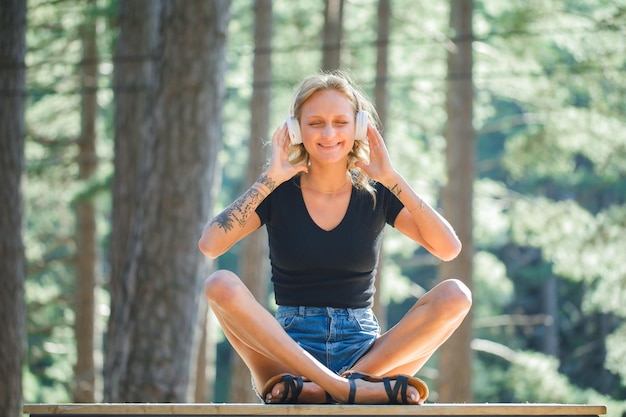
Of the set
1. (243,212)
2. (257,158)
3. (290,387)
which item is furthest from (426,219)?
(257,158)

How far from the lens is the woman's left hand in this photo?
4426mm

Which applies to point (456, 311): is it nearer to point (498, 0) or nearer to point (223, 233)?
point (223, 233)

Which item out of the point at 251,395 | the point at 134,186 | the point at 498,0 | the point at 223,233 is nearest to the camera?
the point at 223,233

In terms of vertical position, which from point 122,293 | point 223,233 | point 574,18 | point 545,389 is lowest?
point 545,389

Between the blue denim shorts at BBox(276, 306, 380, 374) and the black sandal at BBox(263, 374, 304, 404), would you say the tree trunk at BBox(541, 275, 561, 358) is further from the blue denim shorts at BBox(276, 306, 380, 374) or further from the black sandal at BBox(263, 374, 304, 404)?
the black sandal at BBox(263, 374, 304, 404)

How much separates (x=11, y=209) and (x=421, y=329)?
6.47m

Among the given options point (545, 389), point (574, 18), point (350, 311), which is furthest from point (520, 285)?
point (350, 311)

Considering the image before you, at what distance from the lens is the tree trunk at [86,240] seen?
16.6 m

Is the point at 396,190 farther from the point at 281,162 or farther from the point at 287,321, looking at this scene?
the point at 287,321

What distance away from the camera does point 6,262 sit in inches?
380

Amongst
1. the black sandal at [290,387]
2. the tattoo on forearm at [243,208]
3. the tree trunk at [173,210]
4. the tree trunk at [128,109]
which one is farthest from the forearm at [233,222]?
the tree trunk at [128,109]

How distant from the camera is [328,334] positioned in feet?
14.3

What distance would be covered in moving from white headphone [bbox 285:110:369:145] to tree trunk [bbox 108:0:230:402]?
9.97ft

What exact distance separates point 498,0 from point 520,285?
57.6 ft
